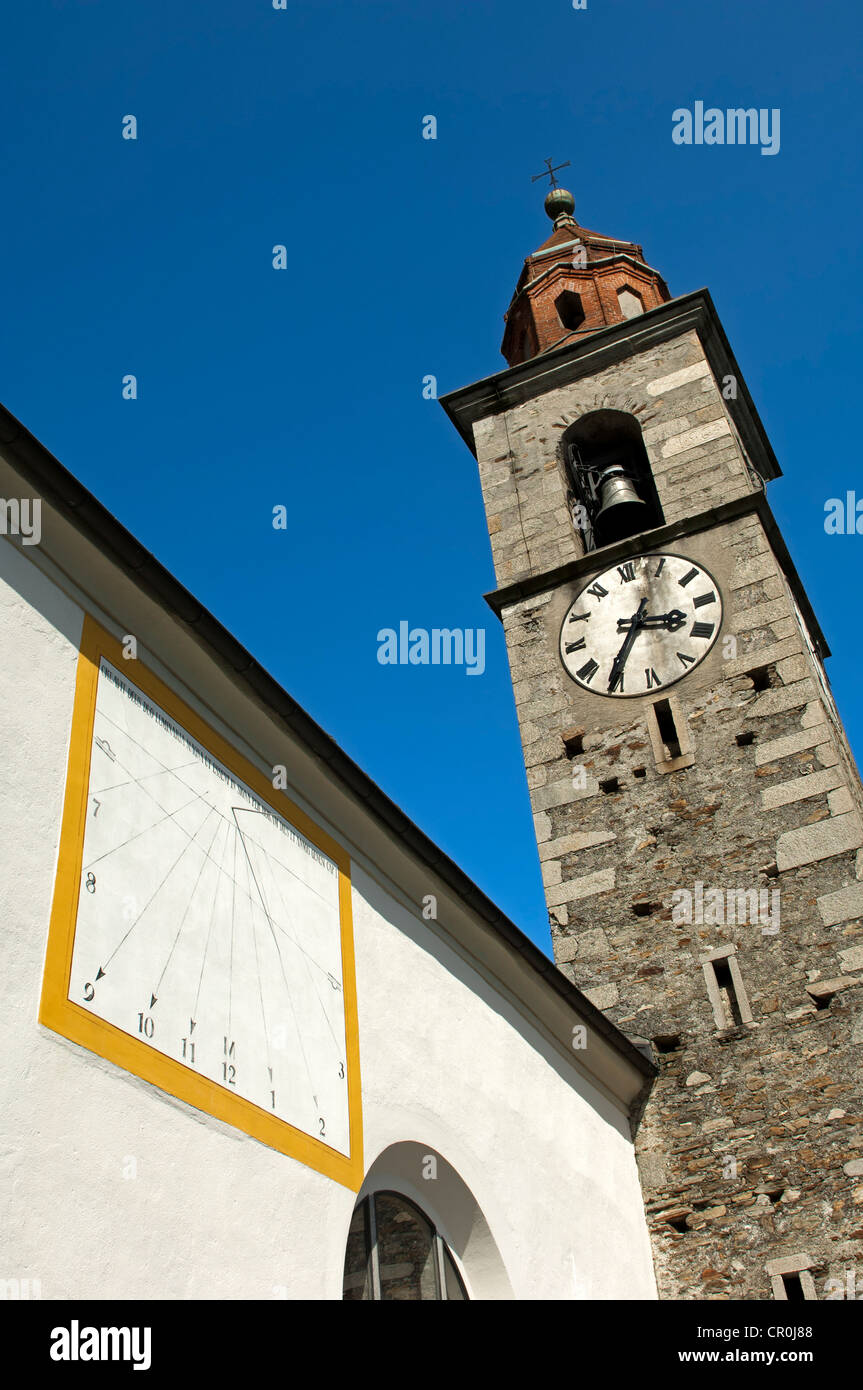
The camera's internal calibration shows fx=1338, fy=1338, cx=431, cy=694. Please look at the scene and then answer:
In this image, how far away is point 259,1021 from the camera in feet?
14.4

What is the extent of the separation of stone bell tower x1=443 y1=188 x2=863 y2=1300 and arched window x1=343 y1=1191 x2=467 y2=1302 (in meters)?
2.28

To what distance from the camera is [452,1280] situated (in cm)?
551

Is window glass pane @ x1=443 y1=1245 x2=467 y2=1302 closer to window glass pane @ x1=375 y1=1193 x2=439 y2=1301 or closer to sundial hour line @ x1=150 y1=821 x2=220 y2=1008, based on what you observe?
window glass pane @ x1=375 y1=1193 x2=439 y2=1301

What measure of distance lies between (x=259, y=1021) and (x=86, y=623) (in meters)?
1.42

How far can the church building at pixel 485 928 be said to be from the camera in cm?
373

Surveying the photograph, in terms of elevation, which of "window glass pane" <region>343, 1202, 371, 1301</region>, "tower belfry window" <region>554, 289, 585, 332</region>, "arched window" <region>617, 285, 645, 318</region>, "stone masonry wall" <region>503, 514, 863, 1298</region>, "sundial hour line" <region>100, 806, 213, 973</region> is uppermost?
"tower belfry window" <region>554, 289, 585, 332</region>

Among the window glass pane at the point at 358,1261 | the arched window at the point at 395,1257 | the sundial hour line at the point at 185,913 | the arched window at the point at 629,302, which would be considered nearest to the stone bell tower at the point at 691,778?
the arched window at the point at 629,302

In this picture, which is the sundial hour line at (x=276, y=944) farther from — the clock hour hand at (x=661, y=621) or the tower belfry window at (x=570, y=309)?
the tower belfry window at (x=570, y=309)

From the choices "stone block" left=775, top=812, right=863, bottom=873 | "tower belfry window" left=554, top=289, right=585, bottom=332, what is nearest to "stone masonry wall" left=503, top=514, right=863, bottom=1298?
"stone block" left=775, top=812, right=863, bottom=873

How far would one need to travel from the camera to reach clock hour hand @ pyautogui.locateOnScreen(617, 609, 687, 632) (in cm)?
973

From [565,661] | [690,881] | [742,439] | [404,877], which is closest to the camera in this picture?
[404,877]

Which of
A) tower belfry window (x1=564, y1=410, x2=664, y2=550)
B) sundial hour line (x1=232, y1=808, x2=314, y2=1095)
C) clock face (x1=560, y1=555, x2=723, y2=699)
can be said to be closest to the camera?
sundial hour line (x1=232, y1=808, x2=314, y2=1095)

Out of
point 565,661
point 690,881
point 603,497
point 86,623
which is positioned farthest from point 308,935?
point 603,497

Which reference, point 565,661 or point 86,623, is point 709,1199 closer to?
point 565,661
